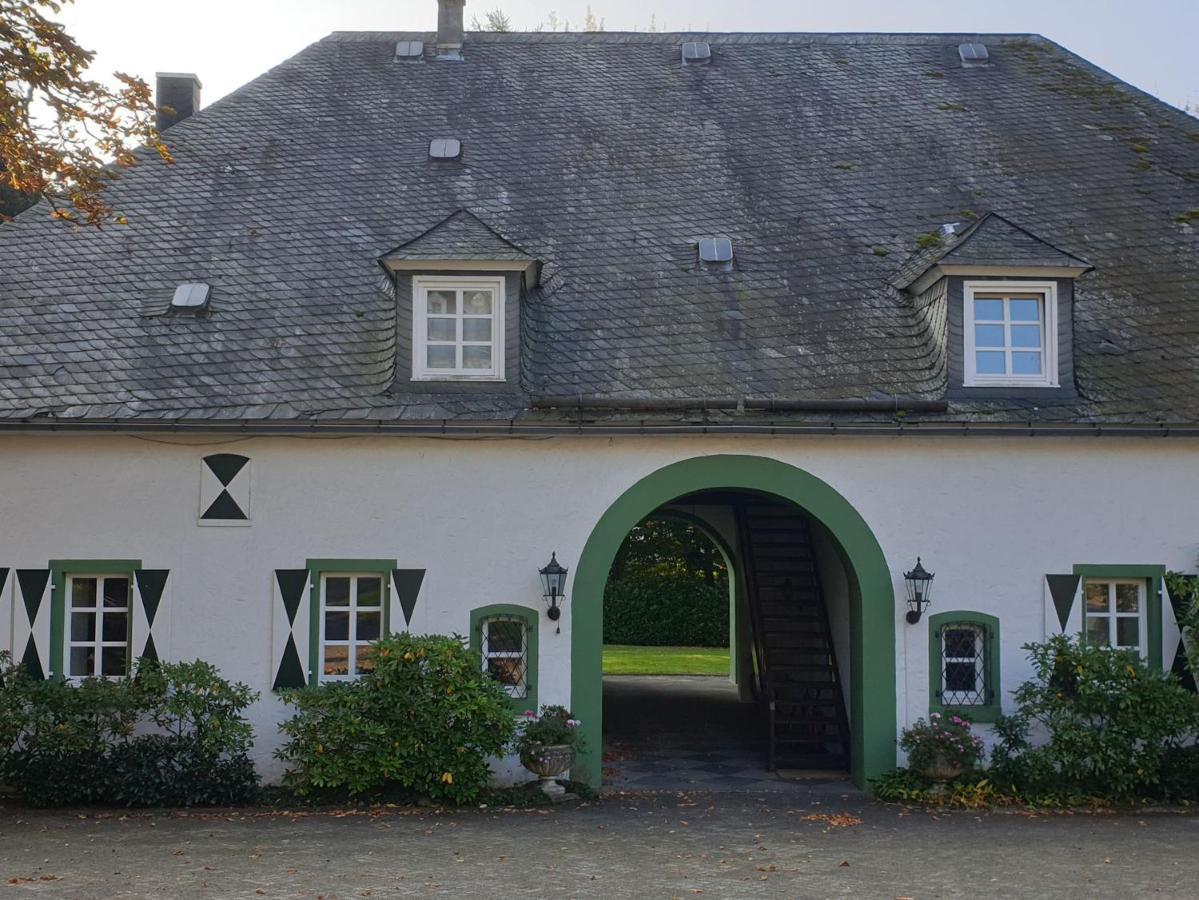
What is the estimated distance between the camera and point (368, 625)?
512 inches

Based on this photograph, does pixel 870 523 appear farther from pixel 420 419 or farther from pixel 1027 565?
pixel 420 419

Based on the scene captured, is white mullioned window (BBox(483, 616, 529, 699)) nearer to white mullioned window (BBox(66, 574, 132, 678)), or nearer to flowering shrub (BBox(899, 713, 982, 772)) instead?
white mullioned window (BBox(66, 574, 132, 678))

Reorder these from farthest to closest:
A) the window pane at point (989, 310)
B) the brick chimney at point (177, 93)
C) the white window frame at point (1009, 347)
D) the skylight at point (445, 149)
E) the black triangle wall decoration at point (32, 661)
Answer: the brick chimney at point (177, 93), the skylight at point (445, 149), the window pane at point (989, 310), the white window frame at point (1009, 347), the black triangle wall decoration at point (32, 661)

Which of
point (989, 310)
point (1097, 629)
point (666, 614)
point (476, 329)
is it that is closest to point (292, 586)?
point (476, 329)

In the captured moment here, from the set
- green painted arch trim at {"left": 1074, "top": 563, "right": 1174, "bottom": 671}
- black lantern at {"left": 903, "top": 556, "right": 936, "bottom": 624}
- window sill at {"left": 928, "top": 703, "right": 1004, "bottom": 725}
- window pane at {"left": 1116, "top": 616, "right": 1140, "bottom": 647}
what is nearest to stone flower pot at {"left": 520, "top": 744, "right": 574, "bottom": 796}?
black lantern at {"left": 903, "top": 556, "right": 936, "bottom": 624}

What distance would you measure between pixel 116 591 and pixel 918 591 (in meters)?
8.16

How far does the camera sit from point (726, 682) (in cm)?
2367

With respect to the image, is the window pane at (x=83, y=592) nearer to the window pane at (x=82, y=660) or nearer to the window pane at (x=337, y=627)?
the window pane at (x=82, y=660)

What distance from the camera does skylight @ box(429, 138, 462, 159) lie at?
16.6m

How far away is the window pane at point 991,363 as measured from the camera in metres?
13.5

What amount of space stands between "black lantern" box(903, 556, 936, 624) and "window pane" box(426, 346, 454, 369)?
523cm

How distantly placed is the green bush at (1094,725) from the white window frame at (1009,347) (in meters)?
2.74

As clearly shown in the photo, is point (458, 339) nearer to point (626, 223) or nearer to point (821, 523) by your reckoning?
point (626, 223)

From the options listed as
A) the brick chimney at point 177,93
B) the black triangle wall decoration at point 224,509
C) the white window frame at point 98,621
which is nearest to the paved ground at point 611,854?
the white window frame at point 98,621
